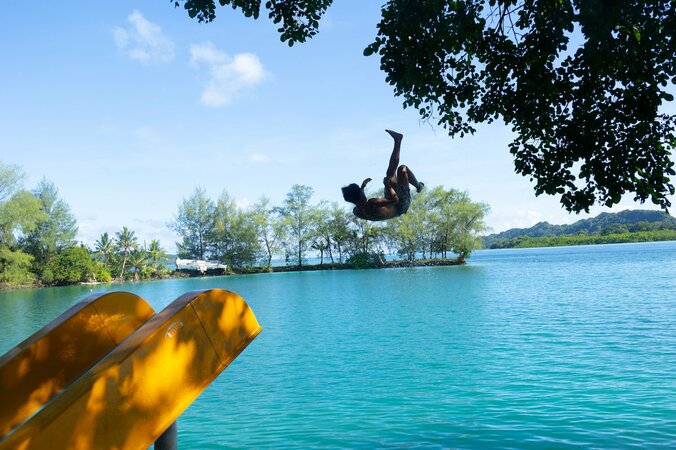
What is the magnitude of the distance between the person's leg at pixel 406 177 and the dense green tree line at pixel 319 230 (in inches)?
2346

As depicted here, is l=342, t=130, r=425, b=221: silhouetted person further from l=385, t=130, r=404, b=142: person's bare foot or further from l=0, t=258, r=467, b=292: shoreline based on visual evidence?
l=0, t=258, r=467, b=292: shoreline

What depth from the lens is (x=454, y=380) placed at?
11133mm

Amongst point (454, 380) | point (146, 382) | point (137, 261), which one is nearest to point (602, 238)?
point (137, 261)

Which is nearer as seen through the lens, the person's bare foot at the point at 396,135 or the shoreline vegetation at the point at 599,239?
the person's bare foot at the point at 396,135

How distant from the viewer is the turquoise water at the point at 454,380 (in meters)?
7.94

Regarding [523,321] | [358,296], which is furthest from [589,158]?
[358,296]

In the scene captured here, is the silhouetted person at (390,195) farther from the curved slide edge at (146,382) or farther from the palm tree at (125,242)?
the palm tree at (125,242)

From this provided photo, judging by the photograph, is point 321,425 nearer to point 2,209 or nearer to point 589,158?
point 589,158

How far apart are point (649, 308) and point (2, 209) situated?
→ 5332 centimetres

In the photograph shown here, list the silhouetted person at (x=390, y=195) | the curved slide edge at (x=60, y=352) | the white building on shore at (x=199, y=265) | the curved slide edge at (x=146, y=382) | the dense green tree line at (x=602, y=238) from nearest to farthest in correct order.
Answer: the curved slide edge at (x=146, y=382)
the silhouetted person at (x=390, y=195)
the curved slide edge at (x=60, y=352)
the white building on shore at (x=199, y=265)
the dense green tree line at (x=602, y=238)

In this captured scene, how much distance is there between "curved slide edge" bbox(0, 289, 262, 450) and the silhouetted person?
146 cm

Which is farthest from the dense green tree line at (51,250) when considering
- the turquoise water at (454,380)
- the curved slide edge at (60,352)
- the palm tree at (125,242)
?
the curved slide edge at (60,352)

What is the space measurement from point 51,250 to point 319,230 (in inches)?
1307

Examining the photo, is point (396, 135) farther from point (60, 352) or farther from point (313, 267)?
point (313, 267)
